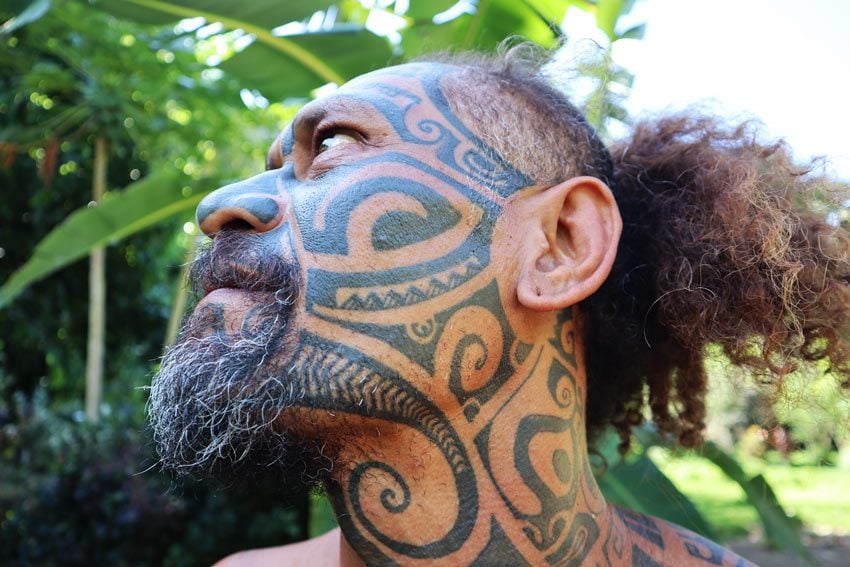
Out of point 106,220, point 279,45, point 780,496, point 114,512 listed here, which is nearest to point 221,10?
point 279,45

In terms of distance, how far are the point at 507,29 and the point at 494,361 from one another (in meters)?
2.33

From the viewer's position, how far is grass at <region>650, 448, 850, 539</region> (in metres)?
7.76

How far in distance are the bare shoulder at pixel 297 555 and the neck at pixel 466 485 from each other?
0.43 metres

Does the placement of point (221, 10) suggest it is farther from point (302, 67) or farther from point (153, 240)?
point (153, 240)

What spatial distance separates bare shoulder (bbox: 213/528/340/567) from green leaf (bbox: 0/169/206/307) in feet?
7.36

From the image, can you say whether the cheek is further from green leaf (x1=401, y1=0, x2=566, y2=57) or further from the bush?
the bush

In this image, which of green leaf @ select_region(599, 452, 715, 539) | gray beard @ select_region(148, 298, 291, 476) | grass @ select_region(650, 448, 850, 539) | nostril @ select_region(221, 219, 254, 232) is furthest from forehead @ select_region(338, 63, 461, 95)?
grass @ select_region(650, 448, 850, 539)

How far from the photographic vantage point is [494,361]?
67.9 inches

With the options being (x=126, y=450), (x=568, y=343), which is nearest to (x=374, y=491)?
(x=568, y=343)

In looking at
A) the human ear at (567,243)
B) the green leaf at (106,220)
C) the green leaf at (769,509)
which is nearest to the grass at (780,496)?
the green leaf at (769,509)

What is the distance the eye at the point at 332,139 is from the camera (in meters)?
1.88

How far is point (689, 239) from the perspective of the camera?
2.01 metres

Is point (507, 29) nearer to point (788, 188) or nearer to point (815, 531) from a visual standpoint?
point (788, 188)

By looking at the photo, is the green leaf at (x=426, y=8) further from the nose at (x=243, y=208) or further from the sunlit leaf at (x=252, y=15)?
the nose at (x=243, y=208)
